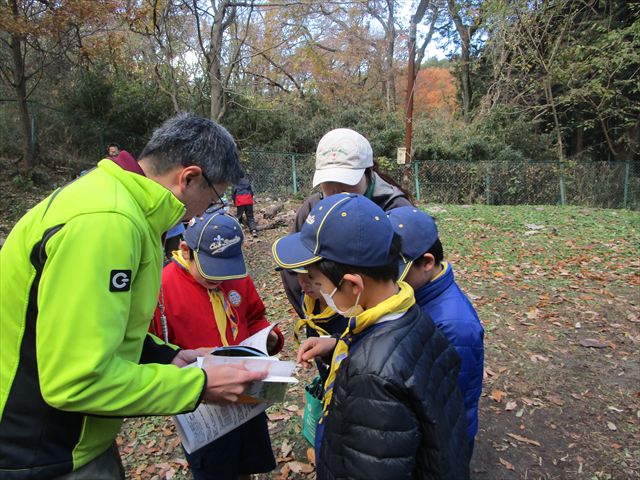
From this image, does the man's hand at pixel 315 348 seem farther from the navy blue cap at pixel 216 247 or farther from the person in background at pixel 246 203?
the person in background at pixel 246 203

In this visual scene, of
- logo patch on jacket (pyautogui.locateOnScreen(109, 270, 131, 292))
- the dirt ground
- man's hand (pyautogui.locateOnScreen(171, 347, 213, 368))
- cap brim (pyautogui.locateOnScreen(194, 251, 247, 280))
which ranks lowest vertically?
the dirt ground

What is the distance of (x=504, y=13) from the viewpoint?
1573cm

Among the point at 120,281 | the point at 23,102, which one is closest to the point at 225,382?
the point at 120,281

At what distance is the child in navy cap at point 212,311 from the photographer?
2176 millimetres

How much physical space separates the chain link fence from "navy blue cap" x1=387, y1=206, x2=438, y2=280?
41.9 ft

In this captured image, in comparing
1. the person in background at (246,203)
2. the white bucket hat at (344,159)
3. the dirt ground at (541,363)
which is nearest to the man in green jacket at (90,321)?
the white bucket hat at (344,159)

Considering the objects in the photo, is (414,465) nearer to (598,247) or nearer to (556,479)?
(556,479)

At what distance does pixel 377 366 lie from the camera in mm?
1315

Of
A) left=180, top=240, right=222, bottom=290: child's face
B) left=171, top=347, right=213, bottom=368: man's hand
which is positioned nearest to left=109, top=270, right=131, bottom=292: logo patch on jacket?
left=171, top=347, right=213, bottom=368: man's hand

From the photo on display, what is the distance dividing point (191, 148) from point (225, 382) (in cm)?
80

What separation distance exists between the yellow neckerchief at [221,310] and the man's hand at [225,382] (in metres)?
0.83

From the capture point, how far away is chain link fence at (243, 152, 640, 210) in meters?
14.3

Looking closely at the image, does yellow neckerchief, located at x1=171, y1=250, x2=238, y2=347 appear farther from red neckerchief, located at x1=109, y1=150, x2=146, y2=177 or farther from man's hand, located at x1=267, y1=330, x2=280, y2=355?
red neckerchief, located at x1=109, y1=150, x2=146, y2=177

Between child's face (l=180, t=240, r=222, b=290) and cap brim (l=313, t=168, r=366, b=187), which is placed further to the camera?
cap brim (l=313, t=168, r=366, b=187)
